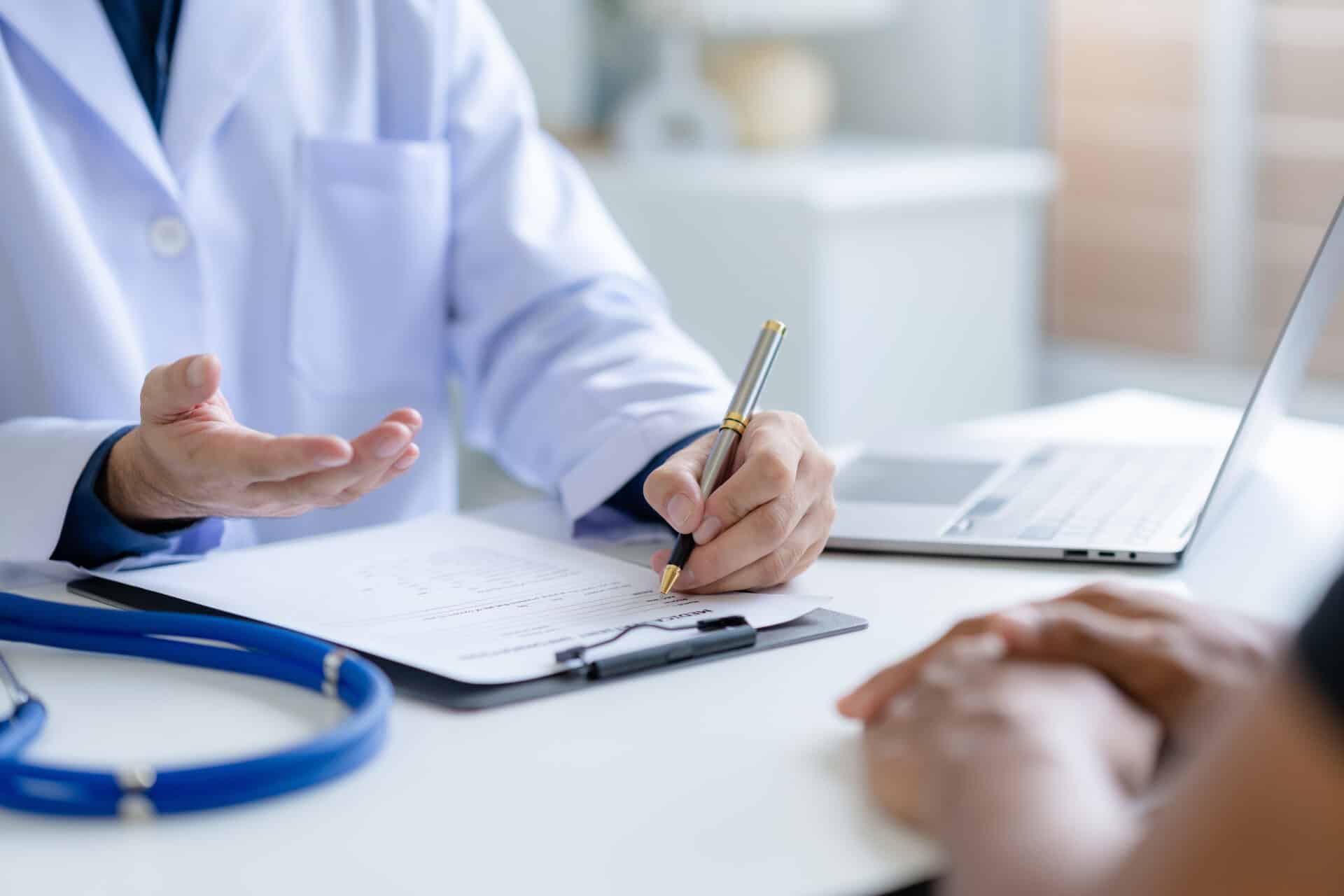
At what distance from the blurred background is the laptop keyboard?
1462 mm

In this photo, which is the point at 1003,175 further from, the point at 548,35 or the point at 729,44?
the point at 548,35

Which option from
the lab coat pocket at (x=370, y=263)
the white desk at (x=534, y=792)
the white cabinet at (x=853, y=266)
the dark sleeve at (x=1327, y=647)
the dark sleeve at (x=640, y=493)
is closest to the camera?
the dark sleeve at (x=1327, y=647)

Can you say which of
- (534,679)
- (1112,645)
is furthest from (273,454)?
(1112,645)

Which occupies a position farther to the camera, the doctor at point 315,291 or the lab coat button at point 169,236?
the lab coat button at point 169,236

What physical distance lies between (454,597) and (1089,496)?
44 centimetres

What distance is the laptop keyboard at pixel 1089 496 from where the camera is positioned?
93 centimetres

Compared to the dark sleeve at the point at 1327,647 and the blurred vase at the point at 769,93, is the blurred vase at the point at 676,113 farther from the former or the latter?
the dark sleeve at the point at 1327,647

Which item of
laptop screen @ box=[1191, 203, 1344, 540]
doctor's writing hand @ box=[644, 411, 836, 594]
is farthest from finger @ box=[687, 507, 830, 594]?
laptop screen @ box=[1191, 203, 1344, 540]

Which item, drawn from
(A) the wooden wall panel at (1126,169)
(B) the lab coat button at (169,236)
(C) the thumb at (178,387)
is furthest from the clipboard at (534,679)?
(A) the wooden wall panel at (1126,169)

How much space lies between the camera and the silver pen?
0.82 metres

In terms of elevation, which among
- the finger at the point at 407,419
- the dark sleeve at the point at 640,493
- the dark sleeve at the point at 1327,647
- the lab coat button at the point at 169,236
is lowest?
the dark sleeve at the point at 640,493

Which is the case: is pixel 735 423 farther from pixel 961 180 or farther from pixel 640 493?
pixel 961 180

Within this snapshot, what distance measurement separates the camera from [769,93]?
3.04 m

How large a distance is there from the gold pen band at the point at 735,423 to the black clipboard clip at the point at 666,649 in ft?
0.49
